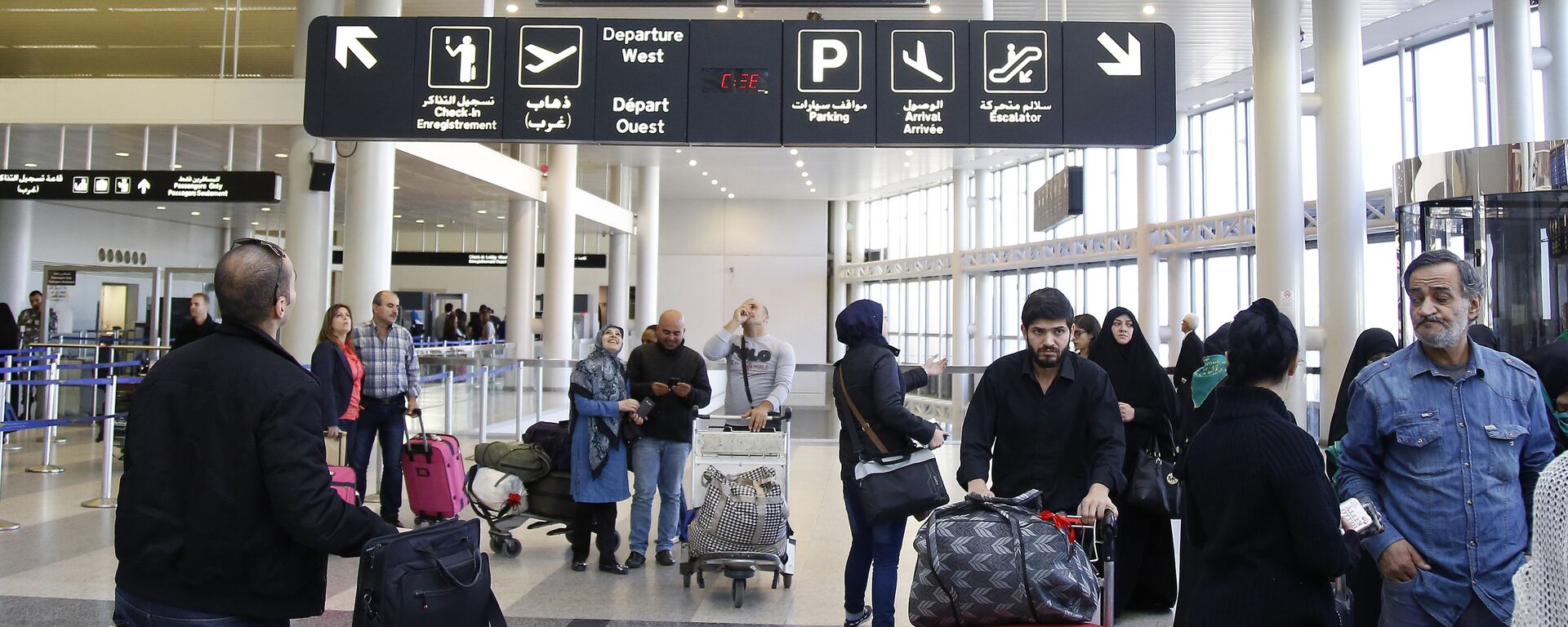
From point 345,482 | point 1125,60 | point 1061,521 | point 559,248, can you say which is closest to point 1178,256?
point 559,248

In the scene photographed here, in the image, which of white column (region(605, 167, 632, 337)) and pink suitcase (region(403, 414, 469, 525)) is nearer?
pink suitcase (region(403, 414, 469, 525))

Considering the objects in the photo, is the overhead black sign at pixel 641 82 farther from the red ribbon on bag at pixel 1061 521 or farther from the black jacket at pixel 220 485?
the black jacket at pixel 220 485

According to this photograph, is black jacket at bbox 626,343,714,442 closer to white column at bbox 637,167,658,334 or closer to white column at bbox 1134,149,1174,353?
white column at bbox 1134,149,1174,353

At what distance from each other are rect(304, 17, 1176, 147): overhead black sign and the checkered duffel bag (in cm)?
229

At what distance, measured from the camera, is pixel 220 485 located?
2.20 metres

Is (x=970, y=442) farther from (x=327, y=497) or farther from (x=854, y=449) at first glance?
(x=327, y=497)

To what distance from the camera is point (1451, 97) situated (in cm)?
1397

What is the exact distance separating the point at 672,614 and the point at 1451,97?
46.9ft

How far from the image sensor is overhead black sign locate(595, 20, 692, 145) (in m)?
6.23

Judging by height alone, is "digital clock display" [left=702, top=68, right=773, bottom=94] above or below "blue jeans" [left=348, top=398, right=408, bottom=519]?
above

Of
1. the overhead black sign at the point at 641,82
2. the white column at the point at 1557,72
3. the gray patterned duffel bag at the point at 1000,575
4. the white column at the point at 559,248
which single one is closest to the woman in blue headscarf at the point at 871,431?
the gray patterned duffel bag at the point at 1000,575

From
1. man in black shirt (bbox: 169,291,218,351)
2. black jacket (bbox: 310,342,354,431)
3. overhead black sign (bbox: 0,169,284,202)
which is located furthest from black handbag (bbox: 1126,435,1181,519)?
overhead black sign (bbox: 0,169,284,202)

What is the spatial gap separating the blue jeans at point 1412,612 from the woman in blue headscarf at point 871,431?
5.71 feet

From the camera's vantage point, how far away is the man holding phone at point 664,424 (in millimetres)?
5883
